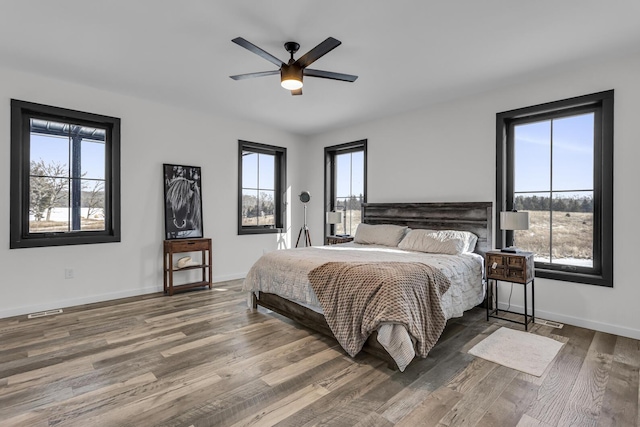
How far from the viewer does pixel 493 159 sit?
3945 millimetres

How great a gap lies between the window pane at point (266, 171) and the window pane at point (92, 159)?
93.2 inches

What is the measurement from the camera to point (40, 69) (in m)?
3.50

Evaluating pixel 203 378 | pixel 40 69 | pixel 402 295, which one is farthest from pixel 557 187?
pixel 40 69

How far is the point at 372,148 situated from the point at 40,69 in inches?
166

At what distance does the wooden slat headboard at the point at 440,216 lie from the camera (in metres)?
3.94

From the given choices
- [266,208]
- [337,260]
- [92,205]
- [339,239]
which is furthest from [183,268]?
[337,260]

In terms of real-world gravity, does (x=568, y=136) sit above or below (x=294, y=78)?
below

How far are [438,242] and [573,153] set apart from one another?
1651 millimetres

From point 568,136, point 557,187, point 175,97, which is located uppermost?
point 175,97

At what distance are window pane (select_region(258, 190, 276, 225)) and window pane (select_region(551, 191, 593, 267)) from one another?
4.20 metres

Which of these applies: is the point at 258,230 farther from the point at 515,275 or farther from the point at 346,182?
the point at 515,275

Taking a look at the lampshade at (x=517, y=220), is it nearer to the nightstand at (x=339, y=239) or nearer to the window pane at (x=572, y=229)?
the window pane at (x=572, y=229)

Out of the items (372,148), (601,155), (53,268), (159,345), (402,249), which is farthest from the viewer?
(372,148)

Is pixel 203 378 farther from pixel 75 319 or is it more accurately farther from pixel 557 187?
pixel 557 187
